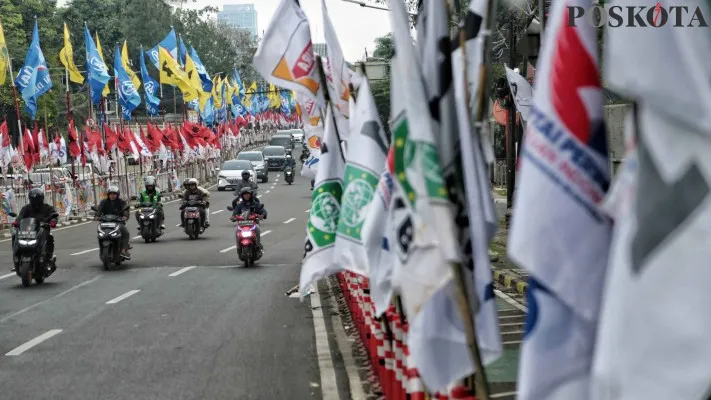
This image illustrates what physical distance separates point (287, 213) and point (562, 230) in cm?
3428

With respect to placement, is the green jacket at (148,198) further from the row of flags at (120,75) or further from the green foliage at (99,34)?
the green foliage at (99,34)

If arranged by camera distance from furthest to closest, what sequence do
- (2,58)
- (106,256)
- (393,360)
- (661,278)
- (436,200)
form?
(2,58), (106,256), (393,360), (436,200), (661,278)

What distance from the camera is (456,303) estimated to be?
204 inches

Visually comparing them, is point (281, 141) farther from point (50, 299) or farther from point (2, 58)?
point (50, 299)

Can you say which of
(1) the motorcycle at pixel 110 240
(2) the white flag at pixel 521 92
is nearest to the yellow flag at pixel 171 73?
(1) the motorcycle at pixel 110 240

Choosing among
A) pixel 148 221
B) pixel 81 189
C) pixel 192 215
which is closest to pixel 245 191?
pixel 148 221

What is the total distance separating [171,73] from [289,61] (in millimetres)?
34985

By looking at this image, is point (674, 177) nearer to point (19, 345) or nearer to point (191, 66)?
point (19, 345)

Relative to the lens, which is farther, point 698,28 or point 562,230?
point 562,230

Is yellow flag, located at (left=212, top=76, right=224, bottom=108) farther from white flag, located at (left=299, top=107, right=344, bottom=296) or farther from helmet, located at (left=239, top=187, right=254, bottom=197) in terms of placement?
white flag, located at (left=299, top=107, right=344, bottom=296)

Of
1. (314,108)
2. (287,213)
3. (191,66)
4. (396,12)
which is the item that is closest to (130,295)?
(314,108)

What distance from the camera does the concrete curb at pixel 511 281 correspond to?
54.6 ft

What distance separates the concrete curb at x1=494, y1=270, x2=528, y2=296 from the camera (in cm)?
1666

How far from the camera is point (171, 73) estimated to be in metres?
45.5
